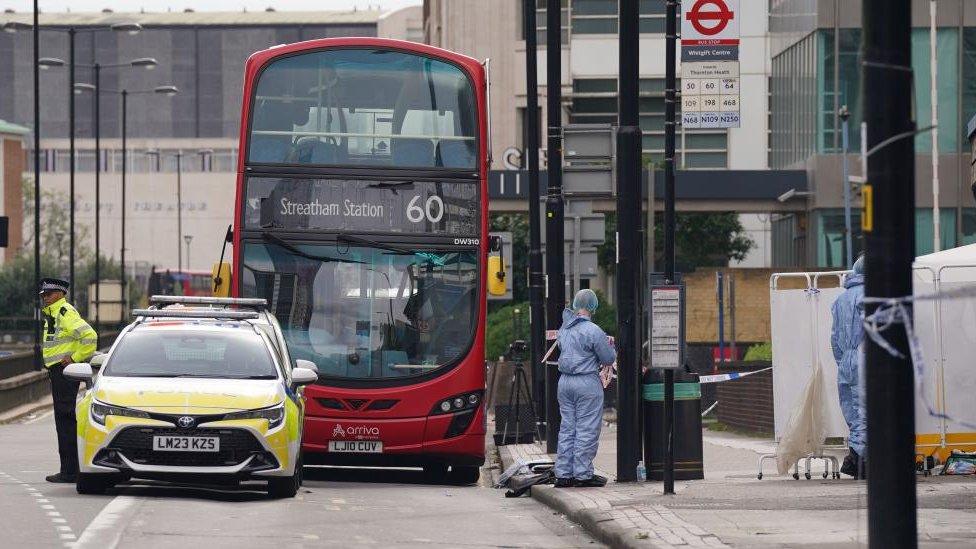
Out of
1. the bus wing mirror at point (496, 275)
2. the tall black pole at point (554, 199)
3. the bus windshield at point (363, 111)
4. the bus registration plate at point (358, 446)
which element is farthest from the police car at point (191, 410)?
A: the tall black pole at point (554, 199)

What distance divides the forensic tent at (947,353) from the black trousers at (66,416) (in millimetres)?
7339

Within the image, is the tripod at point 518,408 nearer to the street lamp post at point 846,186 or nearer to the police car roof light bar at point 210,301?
the police car roof light bar at point 210,301

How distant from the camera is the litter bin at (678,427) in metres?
16.2

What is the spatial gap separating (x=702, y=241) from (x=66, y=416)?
48.8 metres

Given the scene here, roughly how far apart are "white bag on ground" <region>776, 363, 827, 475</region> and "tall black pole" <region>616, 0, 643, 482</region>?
1284mm

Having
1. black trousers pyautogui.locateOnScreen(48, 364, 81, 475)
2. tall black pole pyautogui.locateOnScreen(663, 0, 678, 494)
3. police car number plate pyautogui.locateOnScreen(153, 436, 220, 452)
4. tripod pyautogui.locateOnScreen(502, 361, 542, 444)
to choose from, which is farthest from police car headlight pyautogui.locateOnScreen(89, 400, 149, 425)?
tripod pyautogui.locateOnScreen(502, 361, 542, 444)

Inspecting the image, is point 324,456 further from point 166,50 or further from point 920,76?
point 166,50

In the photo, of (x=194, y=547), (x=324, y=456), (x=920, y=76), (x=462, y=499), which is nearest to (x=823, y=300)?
(x=462, y=499)

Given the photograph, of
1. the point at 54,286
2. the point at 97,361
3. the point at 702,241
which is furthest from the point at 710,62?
the point at 702,241

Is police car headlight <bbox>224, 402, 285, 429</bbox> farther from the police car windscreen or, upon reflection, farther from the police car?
the police car windscreen

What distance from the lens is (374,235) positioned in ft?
62.7

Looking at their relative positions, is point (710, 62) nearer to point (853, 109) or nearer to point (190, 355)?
point (190, 355)

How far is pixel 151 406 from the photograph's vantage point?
47.9 ft

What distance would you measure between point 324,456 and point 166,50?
117 metres
